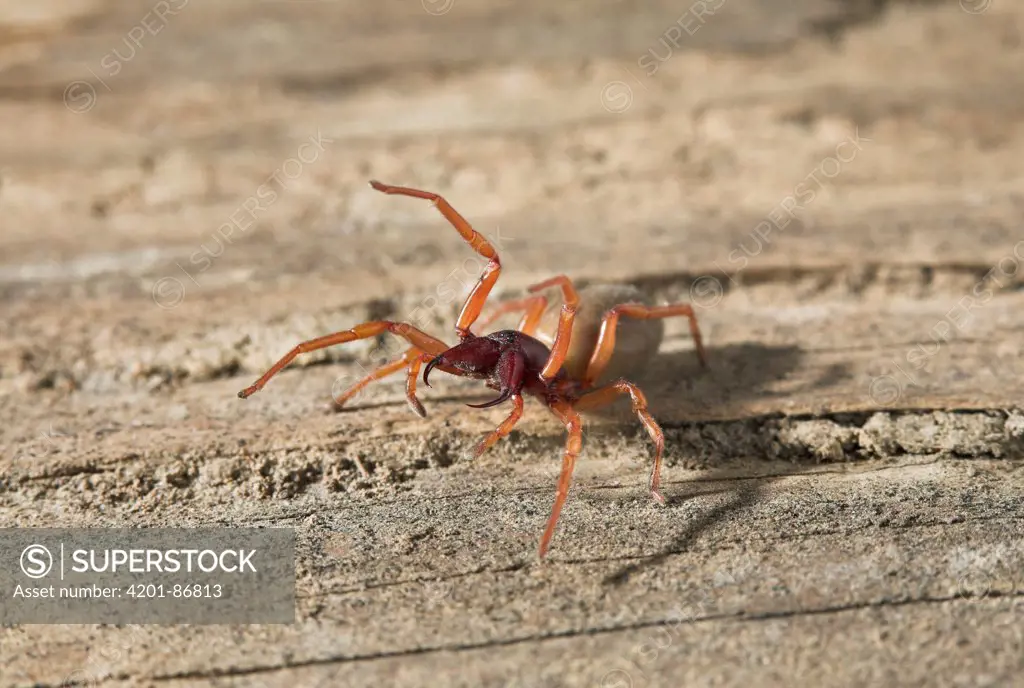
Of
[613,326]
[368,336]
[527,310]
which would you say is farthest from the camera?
[527,310]

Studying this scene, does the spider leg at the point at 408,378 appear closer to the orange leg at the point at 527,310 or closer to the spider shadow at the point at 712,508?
the orange leg at the point at 527,310

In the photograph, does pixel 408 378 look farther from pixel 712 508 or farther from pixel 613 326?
pixel 712 508

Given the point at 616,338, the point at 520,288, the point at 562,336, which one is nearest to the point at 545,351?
the point at 562,336

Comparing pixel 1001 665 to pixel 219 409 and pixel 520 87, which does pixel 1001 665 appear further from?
pixel 520 87

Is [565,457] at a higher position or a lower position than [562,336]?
lower

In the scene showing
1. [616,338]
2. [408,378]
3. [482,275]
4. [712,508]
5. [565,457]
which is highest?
[482,275]

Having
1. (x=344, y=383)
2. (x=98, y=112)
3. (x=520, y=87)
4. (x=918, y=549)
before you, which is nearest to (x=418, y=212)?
(x=520, y=87)

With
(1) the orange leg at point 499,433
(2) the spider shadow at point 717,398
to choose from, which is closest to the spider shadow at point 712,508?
(2) the spider shadow at point 717,398
